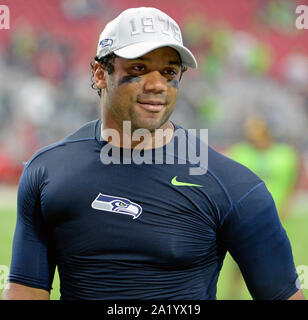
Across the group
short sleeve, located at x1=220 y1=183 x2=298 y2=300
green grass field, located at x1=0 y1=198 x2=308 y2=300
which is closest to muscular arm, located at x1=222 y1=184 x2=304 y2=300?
short sleeve, located at x1=220 y1=183 x2=298 y2=300

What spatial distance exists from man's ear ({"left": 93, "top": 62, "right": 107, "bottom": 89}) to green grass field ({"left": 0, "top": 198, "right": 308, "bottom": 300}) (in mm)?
3009

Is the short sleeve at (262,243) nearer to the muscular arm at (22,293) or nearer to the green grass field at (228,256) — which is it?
the muscular arm at (22,293)

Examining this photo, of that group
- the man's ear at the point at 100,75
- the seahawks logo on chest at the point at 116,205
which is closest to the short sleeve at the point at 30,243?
the seahawks logo on chest at the point at 116,205

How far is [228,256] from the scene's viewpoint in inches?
270

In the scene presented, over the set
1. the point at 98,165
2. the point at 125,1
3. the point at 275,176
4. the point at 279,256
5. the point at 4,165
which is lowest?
the point at 279,256

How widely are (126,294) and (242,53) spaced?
43.2ft

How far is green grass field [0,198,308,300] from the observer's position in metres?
5.41

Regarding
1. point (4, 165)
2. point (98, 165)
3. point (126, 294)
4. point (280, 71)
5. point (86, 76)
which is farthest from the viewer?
point (280, 71)

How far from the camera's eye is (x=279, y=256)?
2.03 m

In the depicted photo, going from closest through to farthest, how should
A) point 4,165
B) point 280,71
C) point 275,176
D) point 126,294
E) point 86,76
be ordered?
1. point 126,294
2. point 275,176
3. point 4,165
4. point 86,76
5. point 280,71

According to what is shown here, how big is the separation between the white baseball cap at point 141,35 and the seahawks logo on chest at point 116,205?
508 millimetres

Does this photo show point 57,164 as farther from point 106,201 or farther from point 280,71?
point 280,71

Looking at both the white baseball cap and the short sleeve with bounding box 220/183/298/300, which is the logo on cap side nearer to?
the white baseball cap

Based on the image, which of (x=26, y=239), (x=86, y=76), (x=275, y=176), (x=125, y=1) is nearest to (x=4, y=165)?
(x=86, y=76)
